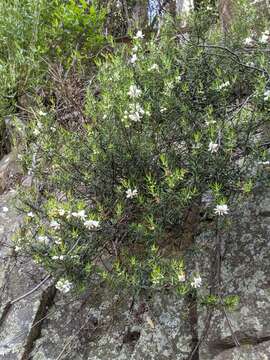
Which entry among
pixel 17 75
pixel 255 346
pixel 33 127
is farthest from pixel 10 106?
pixel 255 346

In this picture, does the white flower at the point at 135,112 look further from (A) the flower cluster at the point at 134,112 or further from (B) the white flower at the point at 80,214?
(B) the white flower at the point at 80,214

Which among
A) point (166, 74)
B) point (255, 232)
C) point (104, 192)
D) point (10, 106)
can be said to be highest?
point (10, 106)

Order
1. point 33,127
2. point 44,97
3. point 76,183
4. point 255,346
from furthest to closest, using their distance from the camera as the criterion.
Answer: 1. point 44,97
2. point 33,127
3. point 76,183
4. point 255,346

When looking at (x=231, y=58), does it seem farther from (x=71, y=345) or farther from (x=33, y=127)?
(x=71, y=345)

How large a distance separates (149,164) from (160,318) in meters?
0.90

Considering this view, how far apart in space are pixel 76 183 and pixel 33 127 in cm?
55

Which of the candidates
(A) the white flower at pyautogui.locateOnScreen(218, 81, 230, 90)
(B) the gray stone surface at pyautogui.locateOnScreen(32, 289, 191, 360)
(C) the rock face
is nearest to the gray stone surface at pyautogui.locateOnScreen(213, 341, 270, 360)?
(C) the rock face

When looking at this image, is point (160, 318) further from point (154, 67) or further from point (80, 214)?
point (154, 67)

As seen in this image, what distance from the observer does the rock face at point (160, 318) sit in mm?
2203

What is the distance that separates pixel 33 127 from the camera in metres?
2.93

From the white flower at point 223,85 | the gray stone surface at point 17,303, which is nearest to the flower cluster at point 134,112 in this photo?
the white flower at point 223,85

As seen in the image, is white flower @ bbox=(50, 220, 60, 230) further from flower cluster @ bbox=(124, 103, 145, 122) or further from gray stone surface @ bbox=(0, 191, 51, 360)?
flower cluster @ bbox=(124, 103, 145, 122)

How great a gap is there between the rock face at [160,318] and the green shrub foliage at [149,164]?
0.20 metres

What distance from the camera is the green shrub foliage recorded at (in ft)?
7.40
